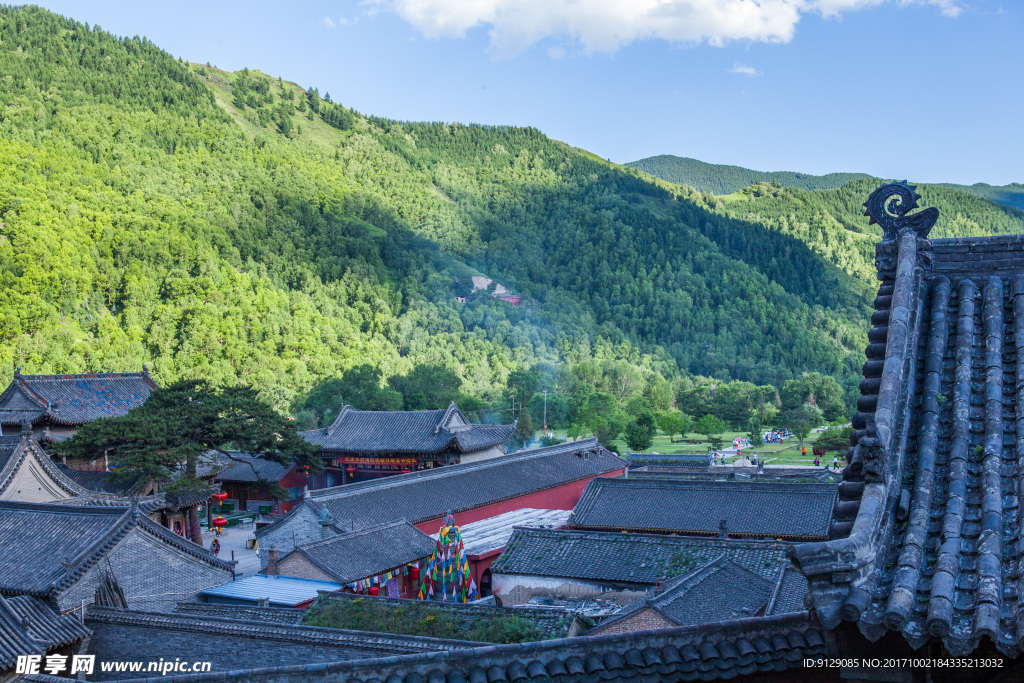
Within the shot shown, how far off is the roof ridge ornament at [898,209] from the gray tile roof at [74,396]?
28813 millimetres

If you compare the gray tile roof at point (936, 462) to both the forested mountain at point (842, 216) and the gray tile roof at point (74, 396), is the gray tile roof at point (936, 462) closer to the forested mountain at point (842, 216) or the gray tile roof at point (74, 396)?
the gray tile roof at point (74, 396)

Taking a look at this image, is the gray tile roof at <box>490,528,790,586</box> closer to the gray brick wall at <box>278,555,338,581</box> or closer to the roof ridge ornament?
the gray brick wall at <box>278,555,338,581</box>

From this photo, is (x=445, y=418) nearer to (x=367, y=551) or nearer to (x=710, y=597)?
(x=367, y=551)

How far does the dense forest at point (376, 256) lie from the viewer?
68.2 m

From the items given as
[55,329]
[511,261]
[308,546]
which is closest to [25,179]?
[55,329]

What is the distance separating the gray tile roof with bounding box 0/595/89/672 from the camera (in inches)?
467

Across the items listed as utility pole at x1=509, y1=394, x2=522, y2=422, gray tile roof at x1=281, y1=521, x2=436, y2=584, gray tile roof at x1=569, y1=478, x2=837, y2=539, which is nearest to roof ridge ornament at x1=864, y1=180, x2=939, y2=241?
gray tile roof at x1=281, y1=521, x2=436, y2=584

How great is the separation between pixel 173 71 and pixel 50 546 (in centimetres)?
12768

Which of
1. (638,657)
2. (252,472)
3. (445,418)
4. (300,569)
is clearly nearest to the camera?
(638,657)

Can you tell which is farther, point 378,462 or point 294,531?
point 378,462

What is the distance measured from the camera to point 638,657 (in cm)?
524

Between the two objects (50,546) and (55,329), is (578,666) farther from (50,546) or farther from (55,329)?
(55,329)

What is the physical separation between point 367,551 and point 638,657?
15.1m

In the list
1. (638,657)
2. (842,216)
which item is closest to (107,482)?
(638,657)
